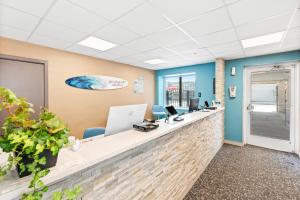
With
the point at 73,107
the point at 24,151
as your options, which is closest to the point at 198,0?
the point at 24,151

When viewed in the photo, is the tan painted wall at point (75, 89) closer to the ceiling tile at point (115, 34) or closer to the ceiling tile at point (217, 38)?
the ceiling tile at point (115, 34)

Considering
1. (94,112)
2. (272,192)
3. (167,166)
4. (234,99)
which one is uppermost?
(234,99)

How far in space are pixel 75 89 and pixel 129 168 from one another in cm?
304

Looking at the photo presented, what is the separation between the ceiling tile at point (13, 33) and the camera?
2.27 m

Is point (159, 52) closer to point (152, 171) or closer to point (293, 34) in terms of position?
point (293, 34)

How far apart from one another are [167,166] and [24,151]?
4.66 feet

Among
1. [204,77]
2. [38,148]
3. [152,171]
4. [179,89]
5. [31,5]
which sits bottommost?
[152,171]

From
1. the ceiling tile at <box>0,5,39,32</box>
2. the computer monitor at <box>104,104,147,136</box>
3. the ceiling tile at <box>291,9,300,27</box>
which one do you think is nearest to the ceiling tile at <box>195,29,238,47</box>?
the ceiling tile at <box>291,9,300,27</box>

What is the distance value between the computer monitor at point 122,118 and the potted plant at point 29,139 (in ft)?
2.21

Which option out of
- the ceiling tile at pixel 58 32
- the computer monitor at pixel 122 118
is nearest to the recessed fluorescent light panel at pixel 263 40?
the computer monitor at pixel 122 118

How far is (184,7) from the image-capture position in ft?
5.77

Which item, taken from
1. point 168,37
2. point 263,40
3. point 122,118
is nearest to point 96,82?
point 168,37

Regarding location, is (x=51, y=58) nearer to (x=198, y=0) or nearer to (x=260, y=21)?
(x=198, y=0)

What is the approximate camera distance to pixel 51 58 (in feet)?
10.5
